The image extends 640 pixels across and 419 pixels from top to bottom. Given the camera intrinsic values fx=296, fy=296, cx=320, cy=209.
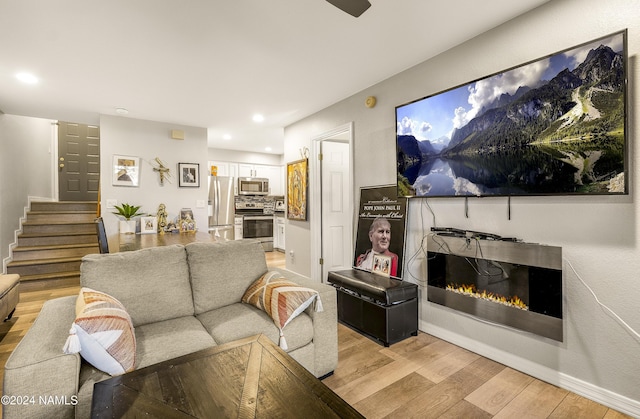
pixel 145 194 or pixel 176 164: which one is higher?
pixel 176 164

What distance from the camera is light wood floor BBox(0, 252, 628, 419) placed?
173cm

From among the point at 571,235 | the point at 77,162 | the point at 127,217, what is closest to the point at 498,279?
the point at 571,235

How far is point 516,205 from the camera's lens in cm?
214

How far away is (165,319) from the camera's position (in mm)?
1911

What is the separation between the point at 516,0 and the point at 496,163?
1.05 m

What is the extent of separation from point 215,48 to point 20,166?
179 inches

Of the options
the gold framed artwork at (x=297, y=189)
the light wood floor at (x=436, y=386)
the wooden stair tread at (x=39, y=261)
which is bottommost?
the light wood floor at (x=436, y=386)

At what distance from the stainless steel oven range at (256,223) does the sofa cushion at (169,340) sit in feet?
16.2

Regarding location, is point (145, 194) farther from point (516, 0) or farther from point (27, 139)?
point (516, 0)

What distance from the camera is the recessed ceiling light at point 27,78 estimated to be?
2.91 meters

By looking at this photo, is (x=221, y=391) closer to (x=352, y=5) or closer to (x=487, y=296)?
(x=352, y=5)

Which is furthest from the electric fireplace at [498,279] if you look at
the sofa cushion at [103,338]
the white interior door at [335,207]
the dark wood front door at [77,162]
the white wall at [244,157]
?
the dark wood front door at [77,162]

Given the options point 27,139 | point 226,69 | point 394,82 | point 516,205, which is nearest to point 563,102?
point 516,205

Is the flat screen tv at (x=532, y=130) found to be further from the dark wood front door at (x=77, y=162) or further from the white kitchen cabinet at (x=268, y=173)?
the dark wood front door at (x=77, y=162)
